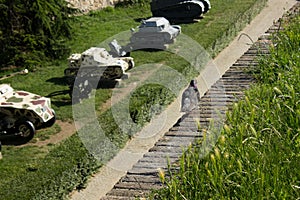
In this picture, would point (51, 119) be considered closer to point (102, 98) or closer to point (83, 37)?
point (102, 98)

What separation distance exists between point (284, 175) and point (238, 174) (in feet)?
1.51

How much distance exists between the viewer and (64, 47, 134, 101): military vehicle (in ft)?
43.4

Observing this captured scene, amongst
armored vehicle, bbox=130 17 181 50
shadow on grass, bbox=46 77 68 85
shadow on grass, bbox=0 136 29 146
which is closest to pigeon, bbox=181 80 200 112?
shadow on grass, bbox=0 136 29 146

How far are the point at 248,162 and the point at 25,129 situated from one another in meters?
5.97

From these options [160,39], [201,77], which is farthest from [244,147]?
[160,39]

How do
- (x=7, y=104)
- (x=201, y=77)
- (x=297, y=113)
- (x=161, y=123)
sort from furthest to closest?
(x=201, y=77)
(x=161, y=123)
(x=7, y=104)
(x=297, y=113)

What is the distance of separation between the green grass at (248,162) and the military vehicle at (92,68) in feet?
20.0

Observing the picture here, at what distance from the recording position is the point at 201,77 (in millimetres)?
14648

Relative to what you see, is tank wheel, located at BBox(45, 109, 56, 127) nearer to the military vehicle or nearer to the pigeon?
the military vehicle

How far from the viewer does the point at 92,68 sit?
44.5 ft

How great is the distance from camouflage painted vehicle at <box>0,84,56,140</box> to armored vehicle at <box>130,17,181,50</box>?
5.42 metres

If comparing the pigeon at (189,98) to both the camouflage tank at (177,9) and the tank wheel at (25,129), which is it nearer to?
the tank wheel at (25,129)

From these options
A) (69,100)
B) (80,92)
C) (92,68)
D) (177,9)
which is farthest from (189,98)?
(177,9)

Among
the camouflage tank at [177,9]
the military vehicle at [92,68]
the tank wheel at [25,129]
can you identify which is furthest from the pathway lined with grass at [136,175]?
the camouflage tank at [177,9]
